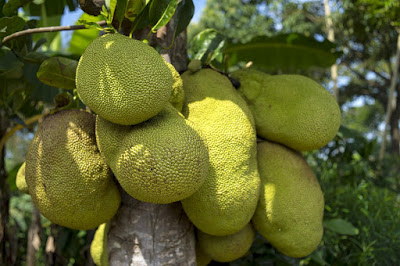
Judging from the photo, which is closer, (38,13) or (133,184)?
(133,184)

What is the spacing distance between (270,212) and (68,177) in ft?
1.91

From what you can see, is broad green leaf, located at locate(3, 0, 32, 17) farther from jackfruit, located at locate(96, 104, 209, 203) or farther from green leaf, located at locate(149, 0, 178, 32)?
jackfruit, located at locate(96, 104, 209, 203)

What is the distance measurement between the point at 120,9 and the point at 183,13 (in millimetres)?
252

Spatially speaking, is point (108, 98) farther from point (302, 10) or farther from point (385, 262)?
point (302, 10)

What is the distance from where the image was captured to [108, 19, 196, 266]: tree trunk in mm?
977

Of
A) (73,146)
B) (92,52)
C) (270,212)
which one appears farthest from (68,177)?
(270,212)

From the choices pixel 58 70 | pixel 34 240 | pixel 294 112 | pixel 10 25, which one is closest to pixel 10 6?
pixel 10 25

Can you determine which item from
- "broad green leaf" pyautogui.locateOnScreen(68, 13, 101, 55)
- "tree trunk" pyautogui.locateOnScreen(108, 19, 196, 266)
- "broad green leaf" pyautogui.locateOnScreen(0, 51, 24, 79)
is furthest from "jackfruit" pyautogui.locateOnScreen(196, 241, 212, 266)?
"broad green leaf" pyautogui.locateOnScreen(68, 13, 101, 55)

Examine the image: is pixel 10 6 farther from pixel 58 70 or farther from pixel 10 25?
pixel 58 70

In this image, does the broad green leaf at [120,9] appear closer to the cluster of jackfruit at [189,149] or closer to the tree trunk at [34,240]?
the cluster of jackfruit at [189,149]

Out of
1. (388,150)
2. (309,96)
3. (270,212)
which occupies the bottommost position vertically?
(388,150)

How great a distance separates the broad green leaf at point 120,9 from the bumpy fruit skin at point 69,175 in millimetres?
290

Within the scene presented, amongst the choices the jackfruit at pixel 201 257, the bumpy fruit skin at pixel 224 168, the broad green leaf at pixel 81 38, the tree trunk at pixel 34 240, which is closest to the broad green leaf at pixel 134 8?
the bumpy fruit skin at pixel 224 168

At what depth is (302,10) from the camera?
6914mm
